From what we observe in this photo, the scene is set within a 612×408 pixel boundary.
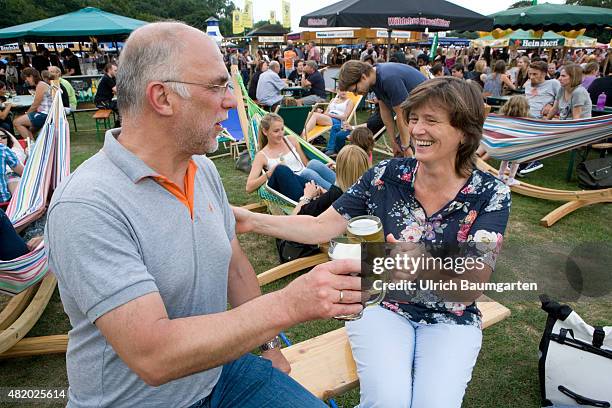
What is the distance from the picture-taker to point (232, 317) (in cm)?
104

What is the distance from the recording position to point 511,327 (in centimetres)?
300

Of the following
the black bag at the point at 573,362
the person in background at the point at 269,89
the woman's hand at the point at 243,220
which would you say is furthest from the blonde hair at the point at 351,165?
the person in background at the point at 269,89

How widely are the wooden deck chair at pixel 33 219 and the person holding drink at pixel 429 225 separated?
5.06 ft

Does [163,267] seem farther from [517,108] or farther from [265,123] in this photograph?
[517,108]

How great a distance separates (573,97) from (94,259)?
6.84m

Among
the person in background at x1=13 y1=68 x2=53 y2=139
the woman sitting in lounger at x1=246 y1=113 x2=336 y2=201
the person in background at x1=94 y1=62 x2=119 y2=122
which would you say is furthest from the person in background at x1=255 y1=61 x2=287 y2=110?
the woman sitting in lounger at x1=246 y1=113 x2=336 y2=201

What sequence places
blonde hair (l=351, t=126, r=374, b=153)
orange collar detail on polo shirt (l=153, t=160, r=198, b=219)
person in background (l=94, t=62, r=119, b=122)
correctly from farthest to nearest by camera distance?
person in background (l=94, t=62, r=119, b=122), blonde hair (l=351, t=126, r=374, b=153), orange collar detail on polo shirt (l=153, t=160, r=198, b=219)

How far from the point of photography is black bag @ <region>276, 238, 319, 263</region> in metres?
3.76

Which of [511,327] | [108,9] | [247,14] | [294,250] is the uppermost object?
[108,9]

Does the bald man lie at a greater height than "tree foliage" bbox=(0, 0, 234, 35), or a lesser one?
lesser

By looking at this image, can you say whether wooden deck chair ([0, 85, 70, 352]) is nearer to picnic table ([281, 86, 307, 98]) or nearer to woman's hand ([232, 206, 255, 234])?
woman's hand ([232, 206, 255, 234])

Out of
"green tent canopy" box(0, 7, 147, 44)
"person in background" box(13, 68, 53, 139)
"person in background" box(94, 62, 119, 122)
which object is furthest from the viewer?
"green tent canopy" box(0, 7, 147, 44)

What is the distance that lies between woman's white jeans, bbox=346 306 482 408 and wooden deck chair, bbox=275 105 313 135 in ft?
18.8

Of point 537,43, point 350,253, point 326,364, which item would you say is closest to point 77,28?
point 326,364
